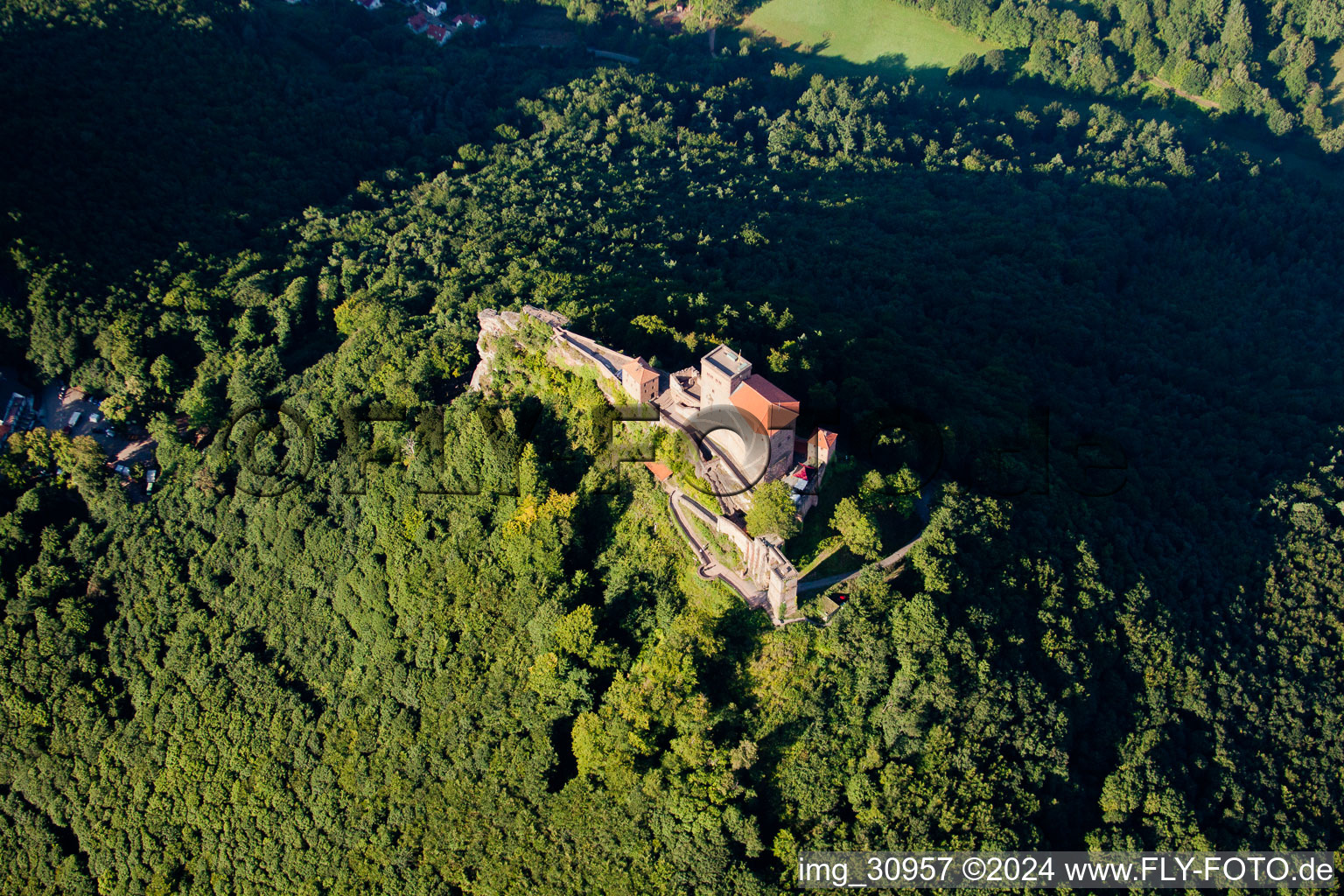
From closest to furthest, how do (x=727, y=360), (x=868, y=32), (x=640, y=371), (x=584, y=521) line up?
(x=727, y=360) < (x=640, y=371) < (x=584, y=521) < (x=868, y=32)

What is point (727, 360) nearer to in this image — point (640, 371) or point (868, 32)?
point (640, 371)

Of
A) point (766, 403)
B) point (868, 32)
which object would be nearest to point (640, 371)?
point (766, 403)

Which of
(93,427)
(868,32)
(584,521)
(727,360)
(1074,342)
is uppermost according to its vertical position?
(868,32)

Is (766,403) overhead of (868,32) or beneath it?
beneath

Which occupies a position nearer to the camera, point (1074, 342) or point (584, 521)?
point (584, 521)

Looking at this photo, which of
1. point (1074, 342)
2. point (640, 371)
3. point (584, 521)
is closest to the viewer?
point (640, 371)

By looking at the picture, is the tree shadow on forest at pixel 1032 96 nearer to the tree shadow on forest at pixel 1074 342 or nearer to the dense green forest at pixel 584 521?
the tree shadow on forest at pixel 1074 342
